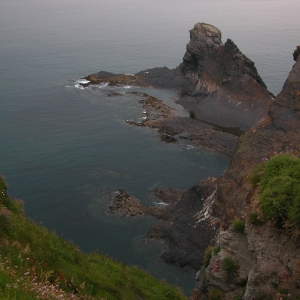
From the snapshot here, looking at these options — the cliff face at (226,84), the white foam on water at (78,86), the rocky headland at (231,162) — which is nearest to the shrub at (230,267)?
the rocky headland at (231,162)

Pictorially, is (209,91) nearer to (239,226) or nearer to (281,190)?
(239,226)

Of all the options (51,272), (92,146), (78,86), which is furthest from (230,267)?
(78,86)

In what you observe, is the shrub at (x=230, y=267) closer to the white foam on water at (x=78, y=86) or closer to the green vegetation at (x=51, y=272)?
the green vegetation at (x=51, y=272)

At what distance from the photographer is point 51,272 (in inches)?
516

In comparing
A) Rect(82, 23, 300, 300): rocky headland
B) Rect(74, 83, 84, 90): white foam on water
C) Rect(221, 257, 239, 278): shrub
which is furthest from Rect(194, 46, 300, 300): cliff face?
Rect(74, 83, 84, 90): white foam on water

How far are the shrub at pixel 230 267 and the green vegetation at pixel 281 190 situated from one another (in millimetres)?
2795

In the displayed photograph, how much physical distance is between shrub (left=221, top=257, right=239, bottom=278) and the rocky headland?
120 mm

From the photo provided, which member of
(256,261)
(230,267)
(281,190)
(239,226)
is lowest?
(230,267)

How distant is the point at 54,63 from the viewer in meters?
115

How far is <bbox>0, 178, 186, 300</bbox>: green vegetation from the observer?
10277 millimetres

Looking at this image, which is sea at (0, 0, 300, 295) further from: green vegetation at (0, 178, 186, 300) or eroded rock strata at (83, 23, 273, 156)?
green vegetation at (0, 178, 186, 300)

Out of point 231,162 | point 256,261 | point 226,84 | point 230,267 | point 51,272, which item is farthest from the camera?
point 226,84

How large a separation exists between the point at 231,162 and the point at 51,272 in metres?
27.1

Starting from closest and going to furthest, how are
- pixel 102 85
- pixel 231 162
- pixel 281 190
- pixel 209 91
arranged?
pixel 281 190
pixel 231 162
pixel 209 91
pixel 102 85
